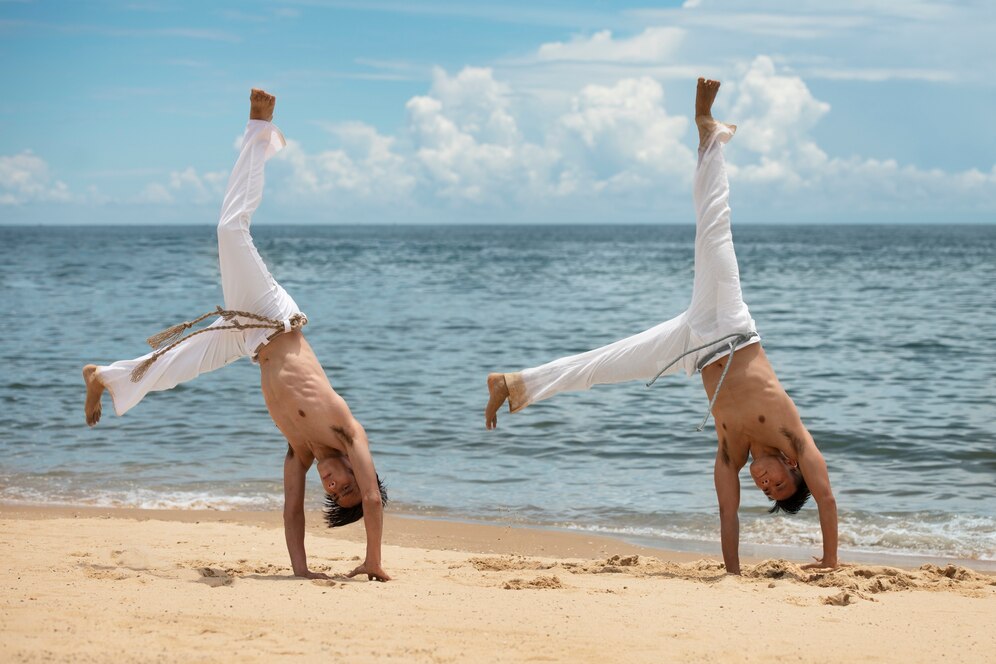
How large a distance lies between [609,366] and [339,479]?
1.89 meters

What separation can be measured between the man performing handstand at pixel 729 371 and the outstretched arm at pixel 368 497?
198cm

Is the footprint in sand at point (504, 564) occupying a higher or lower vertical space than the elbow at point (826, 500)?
lower

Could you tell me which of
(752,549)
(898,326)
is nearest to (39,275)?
(898,326)

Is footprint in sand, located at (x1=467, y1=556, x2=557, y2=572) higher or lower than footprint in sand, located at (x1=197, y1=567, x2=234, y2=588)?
below

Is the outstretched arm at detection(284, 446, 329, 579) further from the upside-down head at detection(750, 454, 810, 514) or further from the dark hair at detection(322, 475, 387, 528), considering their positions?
the upside-down head at detection(750, 454, 810, 514)

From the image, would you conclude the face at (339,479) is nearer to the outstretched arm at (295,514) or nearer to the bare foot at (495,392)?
the outstretched arm at (295,514)

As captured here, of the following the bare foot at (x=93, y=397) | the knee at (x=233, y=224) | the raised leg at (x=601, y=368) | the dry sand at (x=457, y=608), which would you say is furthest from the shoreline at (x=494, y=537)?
the knee at (x=233, y=224)

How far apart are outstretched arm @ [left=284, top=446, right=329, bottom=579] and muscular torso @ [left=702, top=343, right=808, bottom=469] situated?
8.54 ft

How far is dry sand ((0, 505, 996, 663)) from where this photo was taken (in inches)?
182

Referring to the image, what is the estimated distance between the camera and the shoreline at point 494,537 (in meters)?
7.60

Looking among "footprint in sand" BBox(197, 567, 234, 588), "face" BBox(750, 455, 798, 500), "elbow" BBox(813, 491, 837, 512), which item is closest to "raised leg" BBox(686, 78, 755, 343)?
"face" BBox(750, 455, 798, 500)

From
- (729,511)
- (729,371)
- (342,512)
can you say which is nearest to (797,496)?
(729,511)

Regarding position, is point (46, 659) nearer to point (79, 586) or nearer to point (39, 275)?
point (79, 586)

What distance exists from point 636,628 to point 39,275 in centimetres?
4299
